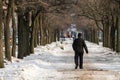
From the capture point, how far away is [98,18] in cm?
6378

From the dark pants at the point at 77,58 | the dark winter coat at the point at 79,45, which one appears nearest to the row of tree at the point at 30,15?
the dark winter coat at the point at 79,45

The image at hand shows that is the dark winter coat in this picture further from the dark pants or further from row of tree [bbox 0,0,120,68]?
row of tree [bbox 0,0,120,68]

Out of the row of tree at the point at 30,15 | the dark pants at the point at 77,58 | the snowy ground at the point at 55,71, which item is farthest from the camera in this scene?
the row of tree at the point at 30,15

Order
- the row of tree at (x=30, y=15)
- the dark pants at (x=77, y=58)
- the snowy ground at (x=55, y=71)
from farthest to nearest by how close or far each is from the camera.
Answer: the row of tree at (x=30, y=15)
the dark pants at (x=77, y=58)
the snowy ground at (x=55, y=71)

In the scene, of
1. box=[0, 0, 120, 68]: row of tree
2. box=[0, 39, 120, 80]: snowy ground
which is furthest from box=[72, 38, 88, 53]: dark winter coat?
box=[0, 0, 120, 68]: row of tree

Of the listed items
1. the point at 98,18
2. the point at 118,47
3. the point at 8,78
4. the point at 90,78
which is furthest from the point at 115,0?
the point at 98,18

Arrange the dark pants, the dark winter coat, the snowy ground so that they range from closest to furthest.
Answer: the snowy ground < the dark winter coat < the dark pants

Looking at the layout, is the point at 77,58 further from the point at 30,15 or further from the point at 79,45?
the point at 30,15

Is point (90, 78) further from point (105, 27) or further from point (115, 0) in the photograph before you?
point (105, 27)

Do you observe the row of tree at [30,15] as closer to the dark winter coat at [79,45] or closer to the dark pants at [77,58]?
the dark winter coat at [79,45]

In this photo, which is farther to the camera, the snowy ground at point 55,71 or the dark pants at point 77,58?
the dark pants at point 77,58

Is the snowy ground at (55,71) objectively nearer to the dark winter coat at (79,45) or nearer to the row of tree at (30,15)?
the dark winter coat at (79,45)

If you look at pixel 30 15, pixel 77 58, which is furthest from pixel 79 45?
pixel 30 15

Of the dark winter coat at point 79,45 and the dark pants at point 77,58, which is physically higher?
the dark winter coat at point 79,45
